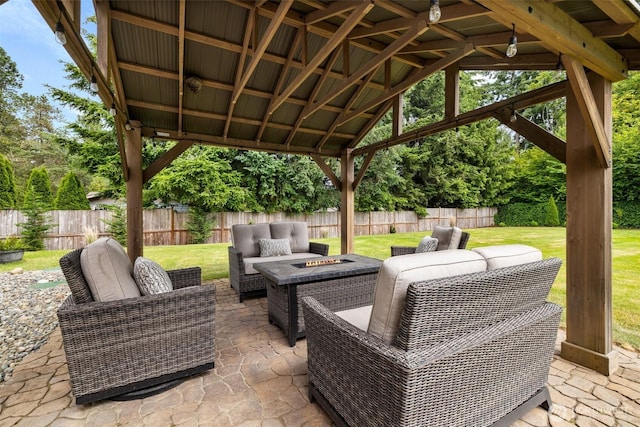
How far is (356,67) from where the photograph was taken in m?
4.51

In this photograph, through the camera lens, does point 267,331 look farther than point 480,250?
Yes

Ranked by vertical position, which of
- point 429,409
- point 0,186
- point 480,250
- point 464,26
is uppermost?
point 464,26

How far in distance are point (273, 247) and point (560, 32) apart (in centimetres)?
417

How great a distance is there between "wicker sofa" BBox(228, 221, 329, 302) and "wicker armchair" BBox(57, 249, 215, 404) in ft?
5.37

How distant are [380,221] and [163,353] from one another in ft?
40.0

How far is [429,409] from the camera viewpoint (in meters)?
1.27

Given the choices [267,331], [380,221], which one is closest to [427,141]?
[380,221]

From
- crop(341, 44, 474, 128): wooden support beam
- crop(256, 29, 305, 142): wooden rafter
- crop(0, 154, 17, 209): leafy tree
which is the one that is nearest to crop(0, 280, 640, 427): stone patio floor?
crop(341, 44, 474, 128): wooden support beam

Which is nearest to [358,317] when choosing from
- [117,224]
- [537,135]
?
[537,135]

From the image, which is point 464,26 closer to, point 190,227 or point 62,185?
point 190,227

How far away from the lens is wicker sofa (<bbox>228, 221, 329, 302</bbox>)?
414cm

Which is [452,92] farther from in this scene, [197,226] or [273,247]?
[197,226]

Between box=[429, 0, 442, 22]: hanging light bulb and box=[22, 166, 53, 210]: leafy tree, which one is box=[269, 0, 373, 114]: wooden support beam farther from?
box=[22, 166, 53, 210]: leafy tree

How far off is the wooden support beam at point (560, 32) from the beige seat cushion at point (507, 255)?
4.42 feet
